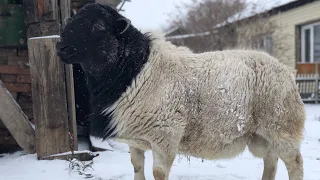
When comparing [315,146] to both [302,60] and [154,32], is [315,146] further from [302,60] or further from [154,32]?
[302,60]

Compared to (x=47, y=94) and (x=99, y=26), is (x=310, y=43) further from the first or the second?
(x=99, y=26)

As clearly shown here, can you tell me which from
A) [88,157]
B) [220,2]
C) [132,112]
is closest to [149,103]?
[132,112]

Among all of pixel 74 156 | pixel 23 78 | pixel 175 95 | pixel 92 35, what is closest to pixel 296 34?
pixel 23 78

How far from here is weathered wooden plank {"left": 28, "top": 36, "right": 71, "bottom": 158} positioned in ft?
17.5

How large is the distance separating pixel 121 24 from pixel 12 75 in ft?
10.5

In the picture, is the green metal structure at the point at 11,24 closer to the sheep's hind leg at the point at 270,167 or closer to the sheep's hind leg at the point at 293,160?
the sheep's hind leg at the point at 270,167

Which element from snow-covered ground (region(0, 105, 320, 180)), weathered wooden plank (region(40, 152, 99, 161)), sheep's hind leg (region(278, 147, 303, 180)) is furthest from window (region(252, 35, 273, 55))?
sheep's hind leg (region(278, 147, 303, 180))

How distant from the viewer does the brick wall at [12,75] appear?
644 cm

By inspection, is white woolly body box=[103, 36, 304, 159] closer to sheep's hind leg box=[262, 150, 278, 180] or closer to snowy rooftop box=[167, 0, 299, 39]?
sheep's hind leg box=[262, 150, 278, 180]

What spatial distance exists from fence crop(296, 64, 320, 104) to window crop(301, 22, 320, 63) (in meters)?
2.85

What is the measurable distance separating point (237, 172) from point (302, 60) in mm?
14930

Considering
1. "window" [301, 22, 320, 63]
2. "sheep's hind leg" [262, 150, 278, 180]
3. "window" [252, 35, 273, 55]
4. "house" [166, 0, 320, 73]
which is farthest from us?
"window" [252, 35, 273, 55]

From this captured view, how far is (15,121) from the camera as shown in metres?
5.55

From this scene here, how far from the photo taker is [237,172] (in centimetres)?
551
